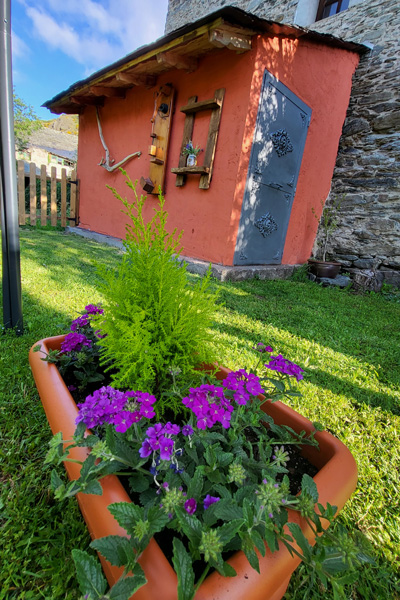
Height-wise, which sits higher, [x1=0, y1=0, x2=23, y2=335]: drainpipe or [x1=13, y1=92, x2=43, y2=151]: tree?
[x1=13, y1=92, x2=43, y2=151]: tree

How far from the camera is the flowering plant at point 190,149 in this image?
460 centimetres

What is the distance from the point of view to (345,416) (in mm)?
1662

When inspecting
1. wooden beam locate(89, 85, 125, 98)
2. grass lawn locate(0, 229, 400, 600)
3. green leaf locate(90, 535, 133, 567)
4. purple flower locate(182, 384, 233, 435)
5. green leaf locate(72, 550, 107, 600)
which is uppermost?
wooden beam locate(89, 85, 125, 98)

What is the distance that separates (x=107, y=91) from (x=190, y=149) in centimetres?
320

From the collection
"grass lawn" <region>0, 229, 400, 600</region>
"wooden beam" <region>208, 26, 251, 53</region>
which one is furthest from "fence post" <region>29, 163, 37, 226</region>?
"wooden beam" <region>208, 26, 251, 53</region>

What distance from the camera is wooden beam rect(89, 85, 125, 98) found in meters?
6.04

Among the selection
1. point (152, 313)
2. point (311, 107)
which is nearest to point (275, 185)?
point (311, 107)

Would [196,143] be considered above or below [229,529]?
above

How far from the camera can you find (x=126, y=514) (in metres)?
0.63

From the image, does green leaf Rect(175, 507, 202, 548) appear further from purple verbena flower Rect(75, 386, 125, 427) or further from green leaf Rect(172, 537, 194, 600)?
purple verbena flower Rect(75, 386, 125, 427)

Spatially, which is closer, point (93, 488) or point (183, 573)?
point (183, 573)

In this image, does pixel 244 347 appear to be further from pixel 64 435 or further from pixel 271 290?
pixel 271 290

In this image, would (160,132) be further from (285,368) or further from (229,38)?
(285,368)

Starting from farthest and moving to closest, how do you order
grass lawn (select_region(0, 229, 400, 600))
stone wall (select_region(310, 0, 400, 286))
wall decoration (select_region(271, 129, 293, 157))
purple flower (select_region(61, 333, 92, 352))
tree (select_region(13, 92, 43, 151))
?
tree (select_region(13, 92, 43, 151))
stone wall (select_region(310, 0, 400, 286))
wall decoration (select_region(271, 129, 293, 157))
purple flower (select_region(61, 333, 92, 352))
grass lawn (select_region(0, 229, 400, 600))
